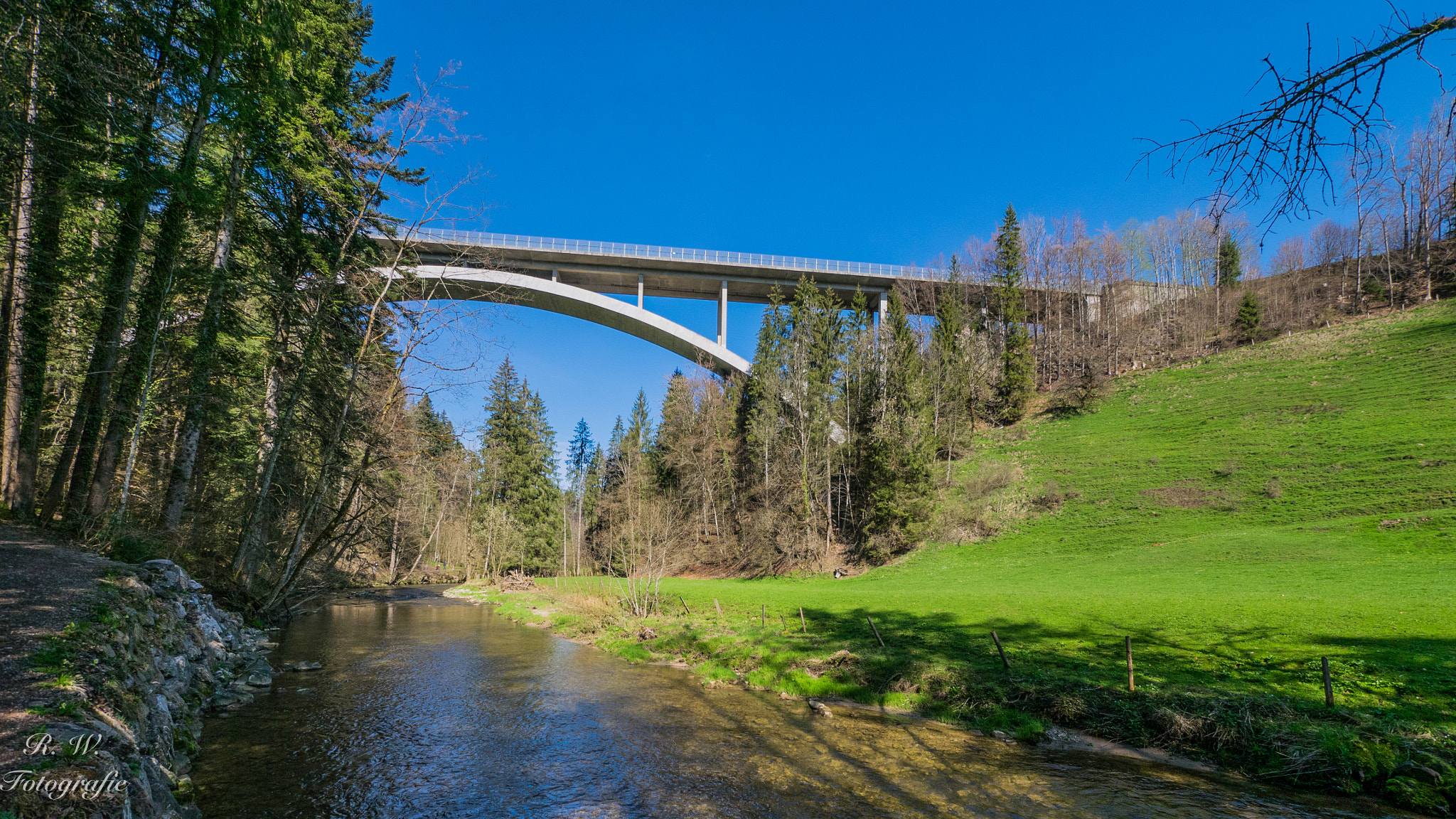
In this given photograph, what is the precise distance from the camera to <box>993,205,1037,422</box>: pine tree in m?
40.0

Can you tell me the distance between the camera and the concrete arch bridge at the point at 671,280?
35938 millimetres

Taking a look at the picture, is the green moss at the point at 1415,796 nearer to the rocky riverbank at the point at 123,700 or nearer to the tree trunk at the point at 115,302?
the rocky riverbank at the point at 123,700

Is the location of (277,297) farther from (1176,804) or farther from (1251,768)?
(1251,768)

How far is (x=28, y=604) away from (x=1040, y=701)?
1198cm

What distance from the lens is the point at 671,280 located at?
41219mm

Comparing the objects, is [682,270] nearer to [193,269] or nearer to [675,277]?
[675,277]

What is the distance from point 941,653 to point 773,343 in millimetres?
27360

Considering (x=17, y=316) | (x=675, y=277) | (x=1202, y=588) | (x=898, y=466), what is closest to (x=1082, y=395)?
(x=898, y=466)

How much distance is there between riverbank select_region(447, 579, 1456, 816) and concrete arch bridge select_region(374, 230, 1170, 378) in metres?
24.6

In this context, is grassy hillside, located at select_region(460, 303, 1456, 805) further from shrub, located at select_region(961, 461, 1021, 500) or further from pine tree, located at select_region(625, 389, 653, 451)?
pine tree, located at select_region(625, 389, 653, 451)

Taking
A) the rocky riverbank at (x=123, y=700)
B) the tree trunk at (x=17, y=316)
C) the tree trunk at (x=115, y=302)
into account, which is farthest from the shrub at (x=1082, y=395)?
the tree trunk at (x=17, y=316)

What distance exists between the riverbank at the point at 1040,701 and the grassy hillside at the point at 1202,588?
31mm

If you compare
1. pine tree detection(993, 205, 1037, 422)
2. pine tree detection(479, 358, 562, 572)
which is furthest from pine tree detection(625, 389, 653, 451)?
pine tree detection(993, 205, 1037, 422)

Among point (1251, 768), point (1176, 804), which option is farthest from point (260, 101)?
point (1251, 768)
